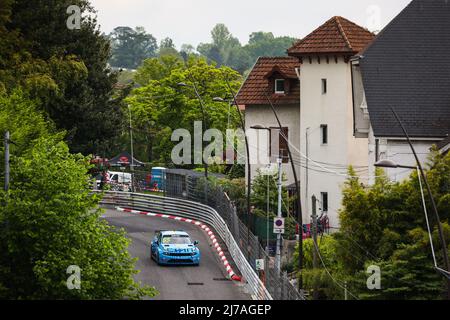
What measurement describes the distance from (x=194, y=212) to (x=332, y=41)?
11.3 metres

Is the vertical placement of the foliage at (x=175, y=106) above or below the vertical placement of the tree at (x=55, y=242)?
above

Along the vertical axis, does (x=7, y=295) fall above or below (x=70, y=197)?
below

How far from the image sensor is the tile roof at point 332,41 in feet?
212

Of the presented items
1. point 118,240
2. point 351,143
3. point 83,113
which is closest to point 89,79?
point 83,113

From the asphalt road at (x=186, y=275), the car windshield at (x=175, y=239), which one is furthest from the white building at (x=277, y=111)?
the car windshield at (x=175, y=239)

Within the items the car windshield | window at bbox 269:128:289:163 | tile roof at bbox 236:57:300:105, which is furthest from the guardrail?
tile roof at bbox 236:57:300:105

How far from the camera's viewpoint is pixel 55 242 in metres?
38.9

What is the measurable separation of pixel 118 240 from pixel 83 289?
284 cm

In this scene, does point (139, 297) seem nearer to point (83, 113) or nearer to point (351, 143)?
point (351, 143)

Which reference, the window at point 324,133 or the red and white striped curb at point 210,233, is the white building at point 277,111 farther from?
the red and white striped curb at point 210,233

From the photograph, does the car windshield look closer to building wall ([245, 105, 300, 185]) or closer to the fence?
the fence

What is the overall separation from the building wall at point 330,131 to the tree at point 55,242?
2620cm

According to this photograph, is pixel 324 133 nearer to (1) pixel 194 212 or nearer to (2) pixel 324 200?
(2) pixel 324 200

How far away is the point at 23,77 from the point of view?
212ft
